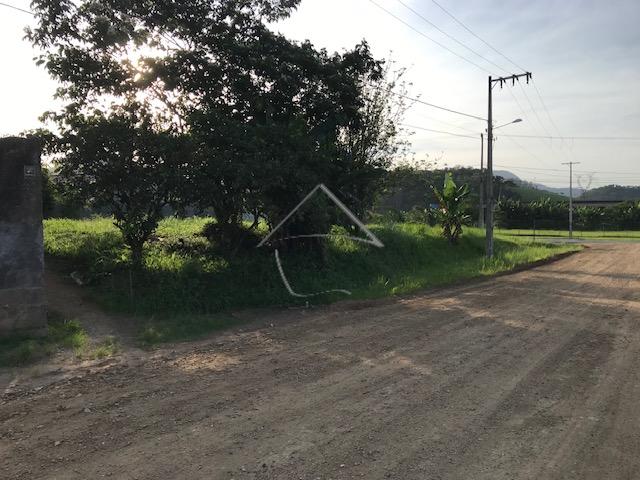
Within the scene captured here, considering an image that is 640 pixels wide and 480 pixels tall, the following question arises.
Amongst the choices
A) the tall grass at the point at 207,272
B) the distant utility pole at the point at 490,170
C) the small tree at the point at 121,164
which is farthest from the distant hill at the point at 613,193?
the small tree at the point at 121,164

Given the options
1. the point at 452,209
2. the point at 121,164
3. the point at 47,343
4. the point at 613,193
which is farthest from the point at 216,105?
the point at 613,193

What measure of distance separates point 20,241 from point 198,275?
150 inches

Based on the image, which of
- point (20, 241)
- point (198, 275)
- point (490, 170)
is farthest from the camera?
point (490, 170)

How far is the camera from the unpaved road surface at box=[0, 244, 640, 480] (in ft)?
12.5

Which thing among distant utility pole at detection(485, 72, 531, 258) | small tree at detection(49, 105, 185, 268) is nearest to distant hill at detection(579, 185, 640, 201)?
distant utility pole at detection(485, 72, 531, 258)

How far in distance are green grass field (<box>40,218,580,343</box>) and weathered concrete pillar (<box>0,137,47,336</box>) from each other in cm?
164

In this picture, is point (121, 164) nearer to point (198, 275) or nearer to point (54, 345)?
point (198, 275)

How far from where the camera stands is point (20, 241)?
7.30 meters

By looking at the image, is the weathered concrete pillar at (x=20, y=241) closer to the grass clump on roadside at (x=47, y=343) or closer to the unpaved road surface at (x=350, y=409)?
the grass clump on roadside at (x=47, y=343)

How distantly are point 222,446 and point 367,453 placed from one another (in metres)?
1.17

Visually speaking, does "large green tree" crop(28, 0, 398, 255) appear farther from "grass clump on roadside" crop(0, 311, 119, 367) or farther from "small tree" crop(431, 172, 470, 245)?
"small tree" crop(431, 172, 470, 245)

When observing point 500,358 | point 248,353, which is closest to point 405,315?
point 500,358

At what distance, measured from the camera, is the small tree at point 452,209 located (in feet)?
75.4

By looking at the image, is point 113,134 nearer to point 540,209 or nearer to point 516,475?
point 516,475
